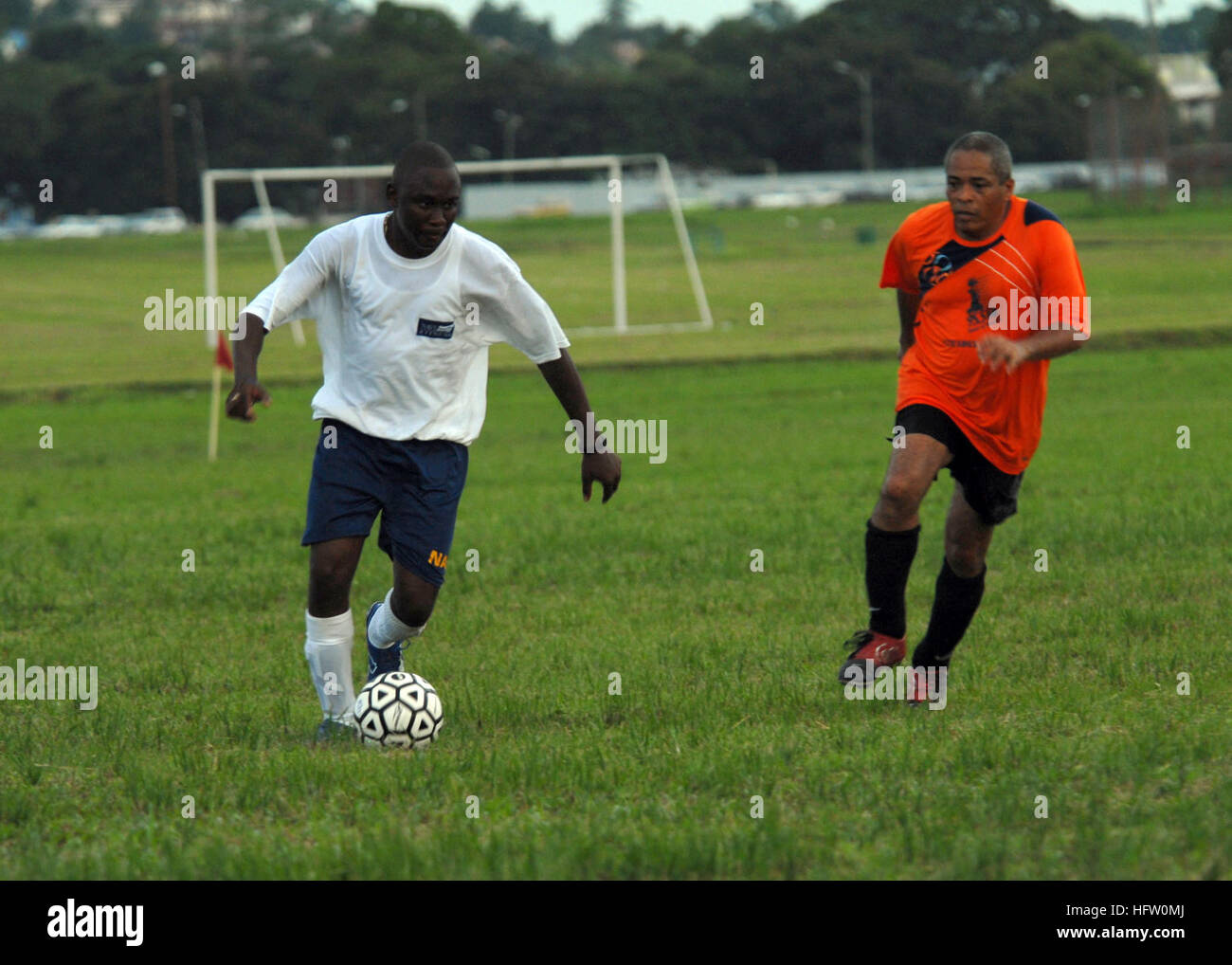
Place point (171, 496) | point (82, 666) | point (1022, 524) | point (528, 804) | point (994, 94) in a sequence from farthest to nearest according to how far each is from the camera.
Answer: point (994, 94) → point (171, 496) → point (1022, 524) → point (82, 666) → point (528, 804)

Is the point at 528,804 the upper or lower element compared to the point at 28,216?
lower

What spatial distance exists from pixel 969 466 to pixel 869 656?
0.80m

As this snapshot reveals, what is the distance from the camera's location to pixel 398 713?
5.74 m

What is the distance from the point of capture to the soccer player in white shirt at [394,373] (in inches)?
231

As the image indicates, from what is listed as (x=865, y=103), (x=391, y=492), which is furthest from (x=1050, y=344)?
(x=865, y=103)

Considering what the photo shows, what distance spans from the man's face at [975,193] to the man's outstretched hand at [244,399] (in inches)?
98.6

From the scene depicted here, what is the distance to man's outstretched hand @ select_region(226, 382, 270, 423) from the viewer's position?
5.56 metres

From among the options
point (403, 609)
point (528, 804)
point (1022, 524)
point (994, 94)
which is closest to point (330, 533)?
point (403, 609)

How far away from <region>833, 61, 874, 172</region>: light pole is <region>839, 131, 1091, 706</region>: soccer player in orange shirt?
320 ft

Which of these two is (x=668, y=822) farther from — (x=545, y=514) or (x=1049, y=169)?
(x=1049, y=169)

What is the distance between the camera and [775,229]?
6850 cm

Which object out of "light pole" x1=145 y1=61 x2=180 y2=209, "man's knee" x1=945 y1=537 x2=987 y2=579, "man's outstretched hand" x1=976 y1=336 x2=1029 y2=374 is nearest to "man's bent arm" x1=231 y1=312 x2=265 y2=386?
"man's outstretched hand" x1=976 y1=336 x2=1029 y2=374

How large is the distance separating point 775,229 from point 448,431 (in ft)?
209

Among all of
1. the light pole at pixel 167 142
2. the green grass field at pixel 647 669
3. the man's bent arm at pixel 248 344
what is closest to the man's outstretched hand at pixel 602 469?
the green grass field at pixel 647 669
